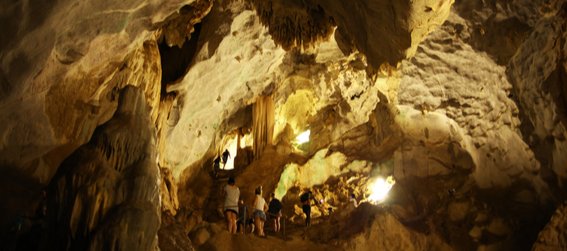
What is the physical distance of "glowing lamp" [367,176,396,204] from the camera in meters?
12.4

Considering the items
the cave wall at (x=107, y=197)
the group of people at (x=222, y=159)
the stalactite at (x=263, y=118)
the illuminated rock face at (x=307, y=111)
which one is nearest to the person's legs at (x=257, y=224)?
the illuminated rock face at (x=307, y=111)

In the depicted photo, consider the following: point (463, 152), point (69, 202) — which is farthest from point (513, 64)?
point (69, 202)

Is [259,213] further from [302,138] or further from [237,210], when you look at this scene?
[302,138]

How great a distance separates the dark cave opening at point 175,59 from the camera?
10062 mm

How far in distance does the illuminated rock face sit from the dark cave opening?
0.04 metres

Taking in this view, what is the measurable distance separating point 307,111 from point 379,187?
2.91 m

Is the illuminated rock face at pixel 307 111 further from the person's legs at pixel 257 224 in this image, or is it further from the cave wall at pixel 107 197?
the person's legs at pixel 257 224

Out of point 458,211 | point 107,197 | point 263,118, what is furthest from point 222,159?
point 107,197

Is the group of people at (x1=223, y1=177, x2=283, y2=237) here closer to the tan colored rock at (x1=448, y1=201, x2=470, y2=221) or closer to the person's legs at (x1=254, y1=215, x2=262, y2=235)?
the person's legs at (x1=254, y1=215, x2=262, y2=235)

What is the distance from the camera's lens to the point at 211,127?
1211cm

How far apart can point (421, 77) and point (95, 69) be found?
5.67 m

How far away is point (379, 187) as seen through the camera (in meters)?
12.6

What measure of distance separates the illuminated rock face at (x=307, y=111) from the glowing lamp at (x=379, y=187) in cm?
19

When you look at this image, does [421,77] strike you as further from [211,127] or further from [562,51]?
[211,127]
